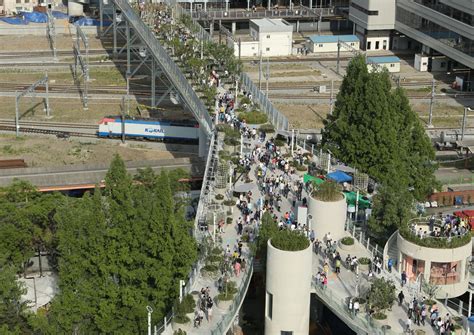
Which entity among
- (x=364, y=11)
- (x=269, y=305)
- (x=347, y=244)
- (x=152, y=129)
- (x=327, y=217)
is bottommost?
(x=152, y=129)

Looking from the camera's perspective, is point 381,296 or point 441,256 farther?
point 441,256

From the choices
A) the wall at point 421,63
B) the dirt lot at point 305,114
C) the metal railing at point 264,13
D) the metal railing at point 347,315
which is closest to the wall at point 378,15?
the wall at point 421,63

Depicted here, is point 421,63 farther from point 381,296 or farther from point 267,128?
point 381,296

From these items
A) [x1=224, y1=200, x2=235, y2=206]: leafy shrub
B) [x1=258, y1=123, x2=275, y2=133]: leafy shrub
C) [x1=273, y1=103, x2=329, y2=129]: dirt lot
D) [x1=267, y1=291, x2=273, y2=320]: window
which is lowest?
[x1=273, y1=103, x2=329, y2=129]: dirt lot

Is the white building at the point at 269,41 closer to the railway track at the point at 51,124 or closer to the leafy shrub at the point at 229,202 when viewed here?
the railway track at the point at 51,124

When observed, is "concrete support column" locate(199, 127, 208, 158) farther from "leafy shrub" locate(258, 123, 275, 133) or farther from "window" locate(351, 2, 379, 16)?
"window" locate(351, 2, 379, 16)

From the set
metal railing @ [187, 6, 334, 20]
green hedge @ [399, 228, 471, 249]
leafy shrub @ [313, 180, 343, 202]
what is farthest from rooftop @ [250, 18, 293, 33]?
green hedge @ [399, 228, 471, 249]

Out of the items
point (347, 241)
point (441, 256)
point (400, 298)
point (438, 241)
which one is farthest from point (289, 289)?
point (438, 241)

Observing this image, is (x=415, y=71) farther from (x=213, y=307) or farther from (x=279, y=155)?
(x=213, y=307)
